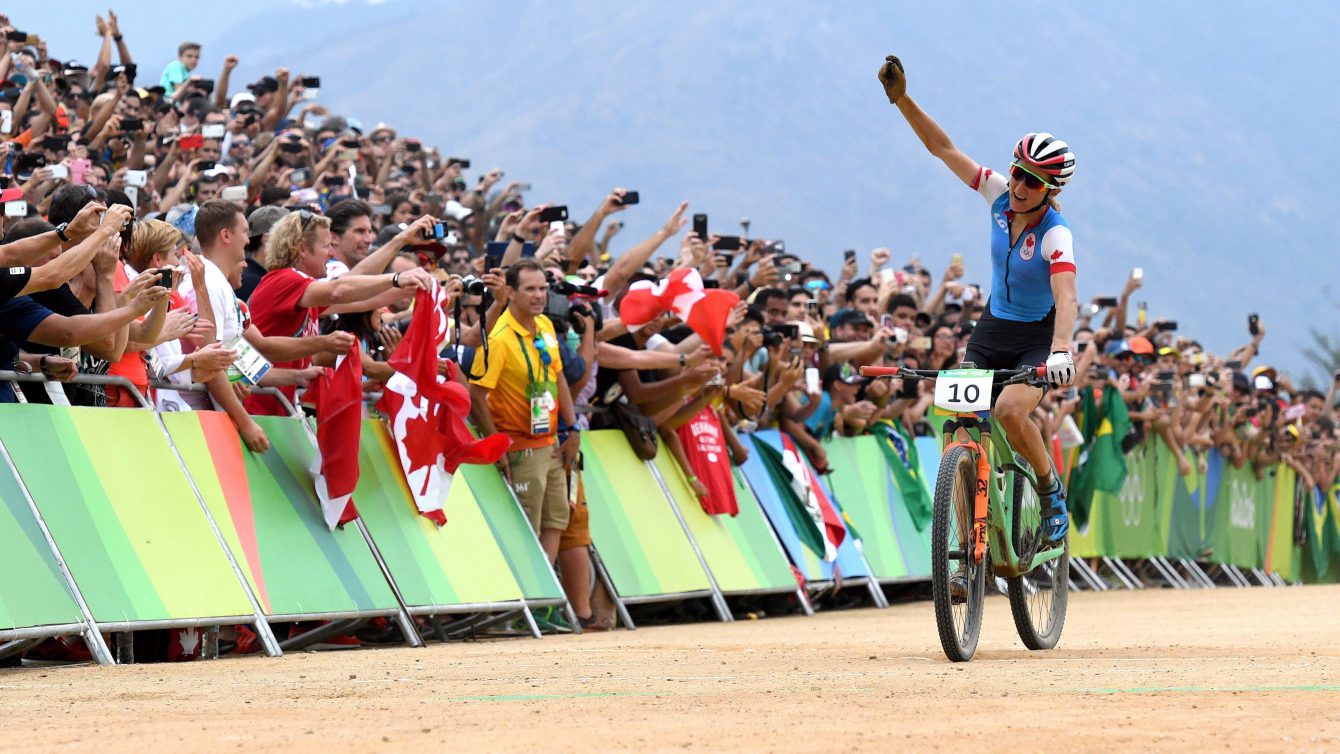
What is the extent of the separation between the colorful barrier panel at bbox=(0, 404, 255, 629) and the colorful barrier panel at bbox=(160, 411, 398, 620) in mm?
175

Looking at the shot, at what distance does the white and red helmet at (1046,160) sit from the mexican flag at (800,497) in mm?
7310

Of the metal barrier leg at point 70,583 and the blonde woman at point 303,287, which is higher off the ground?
the blonde woman at point 303,287

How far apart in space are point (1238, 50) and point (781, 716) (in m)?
187

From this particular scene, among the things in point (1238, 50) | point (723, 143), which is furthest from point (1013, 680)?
point (1238, 50)

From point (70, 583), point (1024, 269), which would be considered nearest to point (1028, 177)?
point (1024, 269)

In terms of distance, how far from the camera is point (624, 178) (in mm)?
129750

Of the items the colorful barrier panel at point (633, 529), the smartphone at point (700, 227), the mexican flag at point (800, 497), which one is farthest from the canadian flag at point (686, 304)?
the mexican flag at point (800, 497)

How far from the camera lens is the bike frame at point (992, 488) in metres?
9.60

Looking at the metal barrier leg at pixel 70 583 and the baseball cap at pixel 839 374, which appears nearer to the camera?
the metal barrier leg at pixel 70 583

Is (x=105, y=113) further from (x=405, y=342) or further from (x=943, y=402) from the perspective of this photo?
(x=943, y=402)

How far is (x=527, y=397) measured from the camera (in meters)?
13.3

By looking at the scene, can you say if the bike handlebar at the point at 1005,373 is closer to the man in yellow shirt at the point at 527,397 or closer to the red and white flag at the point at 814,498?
the man in yellow shirt at the point at 527,397

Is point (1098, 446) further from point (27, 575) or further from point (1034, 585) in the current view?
point (27, 575)

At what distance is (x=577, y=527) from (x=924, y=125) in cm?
444
